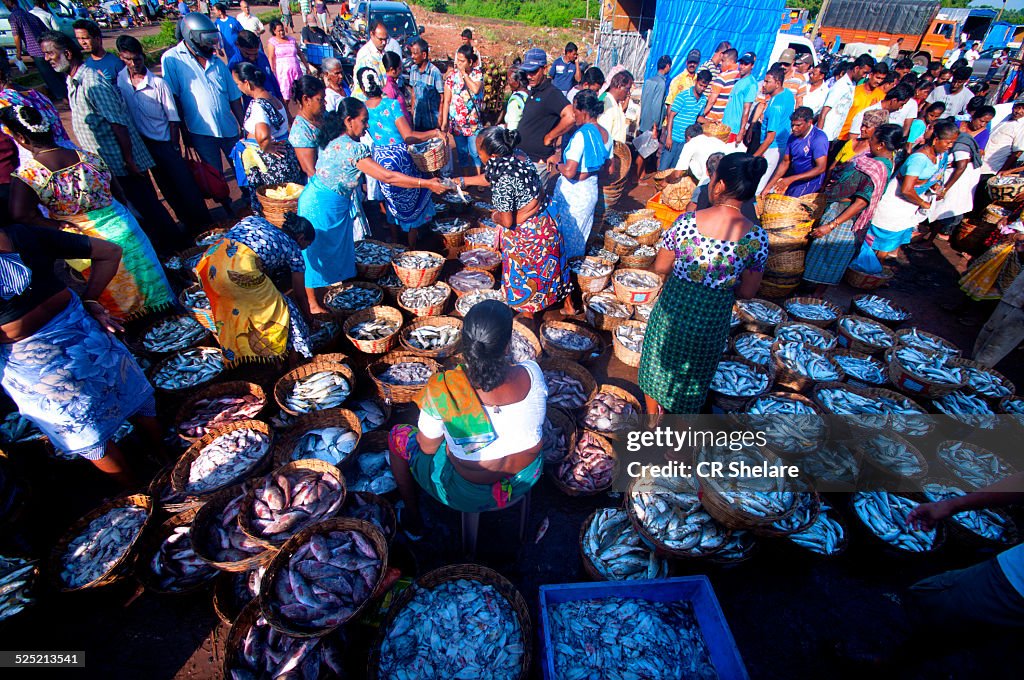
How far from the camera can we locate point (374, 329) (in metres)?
4.91

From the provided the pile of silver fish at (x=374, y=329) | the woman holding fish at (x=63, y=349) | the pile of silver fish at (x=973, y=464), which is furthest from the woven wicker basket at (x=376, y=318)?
the pile of silver fish at (x=973, y=464)

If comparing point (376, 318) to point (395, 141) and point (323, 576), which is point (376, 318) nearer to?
point (395, 141)

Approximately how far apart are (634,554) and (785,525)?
3.56ft

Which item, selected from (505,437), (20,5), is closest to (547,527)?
(505,437)

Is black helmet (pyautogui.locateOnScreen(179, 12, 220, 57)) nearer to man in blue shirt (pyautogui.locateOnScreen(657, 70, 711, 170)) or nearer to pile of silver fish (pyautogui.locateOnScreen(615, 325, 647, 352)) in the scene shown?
pile of silver fish (pyautogui.locateOnScreen(615, 325, 647, 352))

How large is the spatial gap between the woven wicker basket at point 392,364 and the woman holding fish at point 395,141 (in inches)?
102

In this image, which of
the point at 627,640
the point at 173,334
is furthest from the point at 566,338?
the point at 173,334

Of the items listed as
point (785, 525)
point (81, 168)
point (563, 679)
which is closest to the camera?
point (563, 679)

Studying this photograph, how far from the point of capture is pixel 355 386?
4324 mm

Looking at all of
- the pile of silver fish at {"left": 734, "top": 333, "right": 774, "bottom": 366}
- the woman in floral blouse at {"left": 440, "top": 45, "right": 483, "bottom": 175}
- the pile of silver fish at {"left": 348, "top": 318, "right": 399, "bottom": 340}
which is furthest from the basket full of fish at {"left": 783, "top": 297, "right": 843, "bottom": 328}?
the woman in floral blouse at {"left": 440, "top": 45, "right": 483, "bottom": 175}

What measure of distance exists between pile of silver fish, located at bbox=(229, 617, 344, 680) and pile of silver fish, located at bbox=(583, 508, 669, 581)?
1.73 m

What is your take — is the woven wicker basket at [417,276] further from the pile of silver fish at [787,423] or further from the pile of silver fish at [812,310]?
the pile of silver fish at [812,310]

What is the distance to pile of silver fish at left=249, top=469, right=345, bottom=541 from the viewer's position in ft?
9.73

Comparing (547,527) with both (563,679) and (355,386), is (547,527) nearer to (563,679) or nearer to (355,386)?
(563,679)
